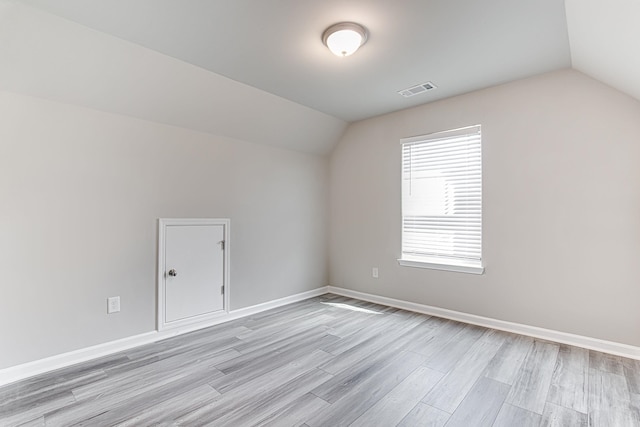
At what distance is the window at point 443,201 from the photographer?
341 cm

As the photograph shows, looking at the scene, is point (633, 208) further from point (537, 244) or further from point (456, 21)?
point (456, 21)

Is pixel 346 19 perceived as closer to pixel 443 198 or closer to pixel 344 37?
pixel 344 37

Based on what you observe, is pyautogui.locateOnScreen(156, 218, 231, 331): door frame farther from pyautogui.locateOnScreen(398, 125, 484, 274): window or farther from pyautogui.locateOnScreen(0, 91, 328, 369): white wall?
pyautogui.locateOnScreen(398, 125, 484, 274): window

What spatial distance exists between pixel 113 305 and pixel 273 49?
257 cm

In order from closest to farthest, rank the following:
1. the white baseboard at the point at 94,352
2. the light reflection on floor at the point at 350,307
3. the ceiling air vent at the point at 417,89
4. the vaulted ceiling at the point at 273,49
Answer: the vaulted ceiling at the point at 273,49 < the white baseboard at the point at 94,352 < the ceiling air vent at the point at 417,89 < the light reflection on floor at the point at 350,307

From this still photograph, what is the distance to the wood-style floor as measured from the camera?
1846 millimetres

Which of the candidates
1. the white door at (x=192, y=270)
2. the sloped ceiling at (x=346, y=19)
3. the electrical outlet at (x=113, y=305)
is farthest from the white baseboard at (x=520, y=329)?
the electrical outlet at (x=113, y=305)

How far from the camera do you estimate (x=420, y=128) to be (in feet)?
12.4

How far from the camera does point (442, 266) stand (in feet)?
11.8

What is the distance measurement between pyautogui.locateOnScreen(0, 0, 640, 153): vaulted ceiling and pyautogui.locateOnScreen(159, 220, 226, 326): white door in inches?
43.0

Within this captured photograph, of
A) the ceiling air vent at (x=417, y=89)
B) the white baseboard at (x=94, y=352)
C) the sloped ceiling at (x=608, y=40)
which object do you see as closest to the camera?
the sloped ceiling at (x=608, y=40)

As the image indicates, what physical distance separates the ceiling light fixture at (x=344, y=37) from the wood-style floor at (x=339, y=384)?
2.43 m

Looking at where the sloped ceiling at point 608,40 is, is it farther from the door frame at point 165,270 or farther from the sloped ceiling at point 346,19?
the door frame at point 165,270

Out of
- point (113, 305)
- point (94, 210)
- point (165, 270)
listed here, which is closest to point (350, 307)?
point (165, 270)
